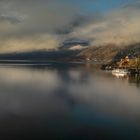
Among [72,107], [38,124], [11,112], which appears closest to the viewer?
[38,124]

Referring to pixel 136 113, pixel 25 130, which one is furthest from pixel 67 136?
pixel 136 113

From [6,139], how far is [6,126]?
4.76 metres

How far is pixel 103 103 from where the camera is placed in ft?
173

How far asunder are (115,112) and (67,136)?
48.3 feet

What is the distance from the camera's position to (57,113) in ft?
141

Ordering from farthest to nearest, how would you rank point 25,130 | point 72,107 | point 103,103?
point 103,103 < point 72,107 < point 25,130

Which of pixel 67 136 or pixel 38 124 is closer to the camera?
pixel 67 136

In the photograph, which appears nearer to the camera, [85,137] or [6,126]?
[85,137]

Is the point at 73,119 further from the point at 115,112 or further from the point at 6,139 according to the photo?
the point at 6,139

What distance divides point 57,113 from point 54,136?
40.0 ft

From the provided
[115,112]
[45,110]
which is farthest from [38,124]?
[115,112]

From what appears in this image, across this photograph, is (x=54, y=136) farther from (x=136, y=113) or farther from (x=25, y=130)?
(x=136, y=113)

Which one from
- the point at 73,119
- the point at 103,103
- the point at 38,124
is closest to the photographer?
the point at 38,124

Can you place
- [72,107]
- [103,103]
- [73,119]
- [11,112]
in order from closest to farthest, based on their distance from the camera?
[73,119] < [11,112] < [72,107] < [103,103]
